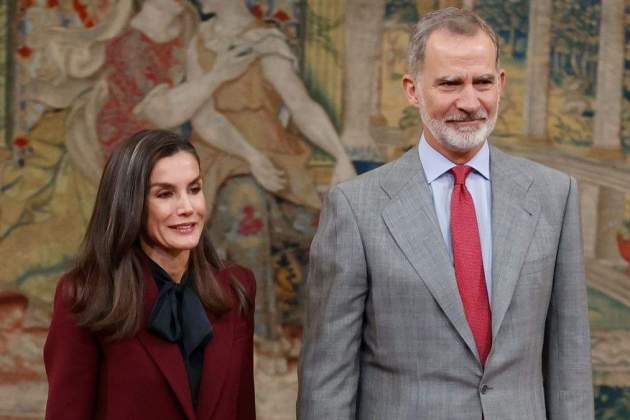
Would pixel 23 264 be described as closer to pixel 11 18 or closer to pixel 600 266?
pixel 11 18

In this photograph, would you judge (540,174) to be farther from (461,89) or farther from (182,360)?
(182,360)

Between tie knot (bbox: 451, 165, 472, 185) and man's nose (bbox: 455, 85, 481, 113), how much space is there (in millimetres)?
155

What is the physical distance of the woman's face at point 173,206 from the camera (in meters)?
2.77

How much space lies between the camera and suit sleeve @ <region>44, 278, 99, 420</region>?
268 centimetres

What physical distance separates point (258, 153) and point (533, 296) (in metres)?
2.36

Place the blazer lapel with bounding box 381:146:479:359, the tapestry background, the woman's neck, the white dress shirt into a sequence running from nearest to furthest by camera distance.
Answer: the blazer lapel with bounding box 381:146:479:359 → the white dress shirt → the woman's neck → the tapestry background

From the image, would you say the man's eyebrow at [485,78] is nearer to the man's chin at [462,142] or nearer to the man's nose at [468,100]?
the man's nose at [468,100]

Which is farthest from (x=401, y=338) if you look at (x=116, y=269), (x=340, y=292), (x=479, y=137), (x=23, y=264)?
(x=23, y=264)

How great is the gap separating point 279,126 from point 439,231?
7.45ft

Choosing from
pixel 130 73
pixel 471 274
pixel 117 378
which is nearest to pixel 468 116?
pixel 471 274

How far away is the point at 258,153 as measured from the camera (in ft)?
→ 15.9

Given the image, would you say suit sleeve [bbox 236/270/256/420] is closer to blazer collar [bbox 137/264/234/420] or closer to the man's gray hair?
blazer collar [bbox 137/264/234/420]

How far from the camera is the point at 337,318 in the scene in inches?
106

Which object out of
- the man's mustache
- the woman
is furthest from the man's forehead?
the woman
